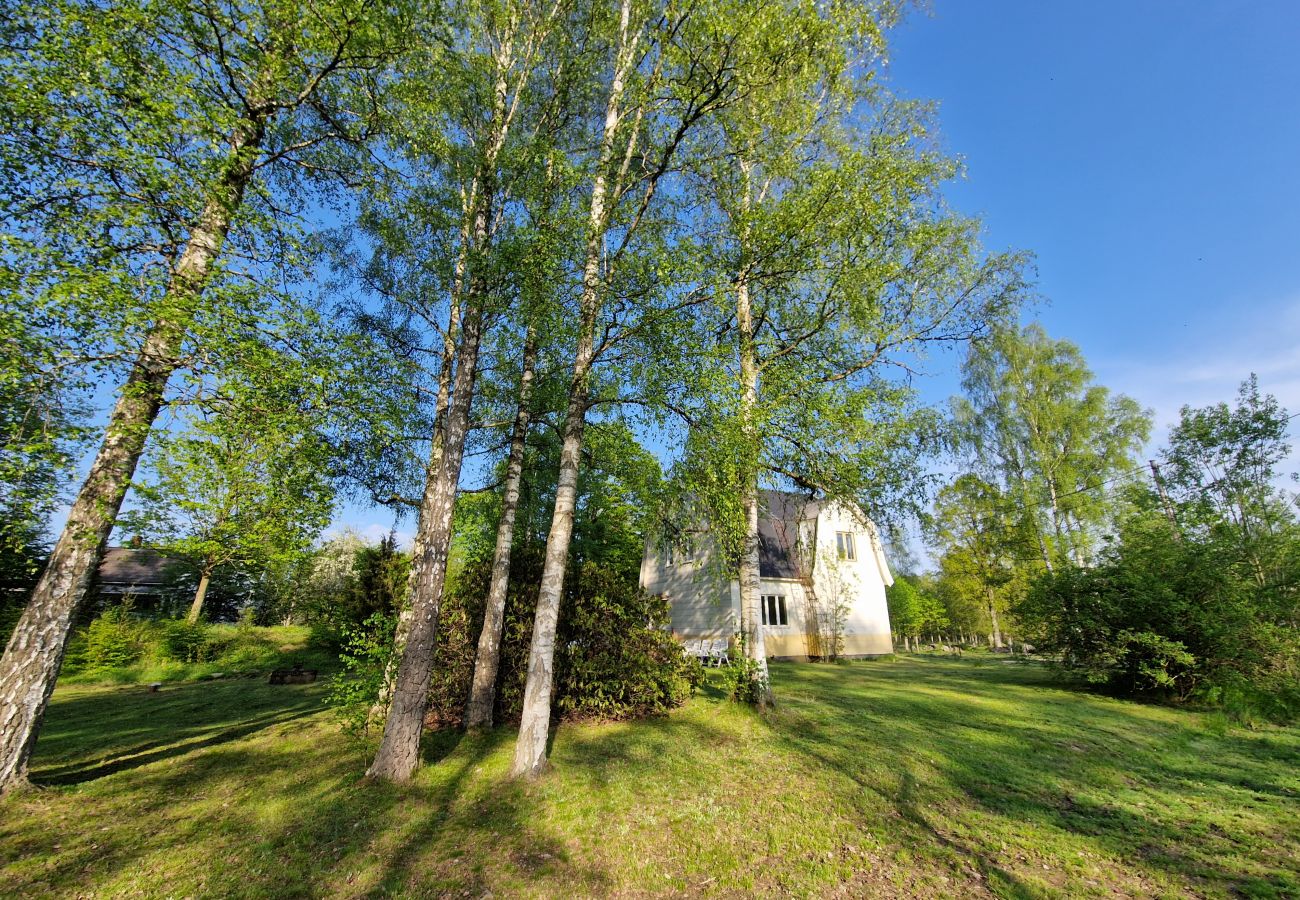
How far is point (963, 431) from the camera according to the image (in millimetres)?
24359

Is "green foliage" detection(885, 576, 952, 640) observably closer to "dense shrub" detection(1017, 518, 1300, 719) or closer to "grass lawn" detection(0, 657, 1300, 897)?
"dense shrub" detection(1017, 518, 1300, 719)

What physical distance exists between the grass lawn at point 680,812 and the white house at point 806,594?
1208cm

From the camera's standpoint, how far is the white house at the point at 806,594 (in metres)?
20.9

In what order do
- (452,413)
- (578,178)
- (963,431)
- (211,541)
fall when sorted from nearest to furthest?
(211,541) → (452,413) → (578,178) → (963,431)

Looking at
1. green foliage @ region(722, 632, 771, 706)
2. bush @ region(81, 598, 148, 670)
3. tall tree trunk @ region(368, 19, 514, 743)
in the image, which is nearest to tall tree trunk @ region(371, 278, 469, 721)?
tall tree trunk @ region(368, 19, 514, 743)

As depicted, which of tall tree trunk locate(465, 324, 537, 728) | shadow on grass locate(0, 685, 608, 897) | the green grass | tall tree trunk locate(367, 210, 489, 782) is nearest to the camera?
shadow on grass locate(0, 685, 608, 897)

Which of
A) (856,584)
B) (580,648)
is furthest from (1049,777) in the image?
(856,584)

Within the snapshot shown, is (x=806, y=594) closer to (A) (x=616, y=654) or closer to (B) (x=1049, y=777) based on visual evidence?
(A) (x=616, y=654)

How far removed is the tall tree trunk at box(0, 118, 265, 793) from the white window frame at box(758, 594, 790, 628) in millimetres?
19993

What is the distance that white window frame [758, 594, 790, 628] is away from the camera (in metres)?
21.3

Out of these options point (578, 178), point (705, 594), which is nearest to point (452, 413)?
A: point (578, 178)

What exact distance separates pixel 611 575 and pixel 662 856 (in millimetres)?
5204

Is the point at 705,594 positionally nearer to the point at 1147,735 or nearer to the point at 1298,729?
the point at 1147,735

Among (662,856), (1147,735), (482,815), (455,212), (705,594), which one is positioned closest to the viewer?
(662,856)
